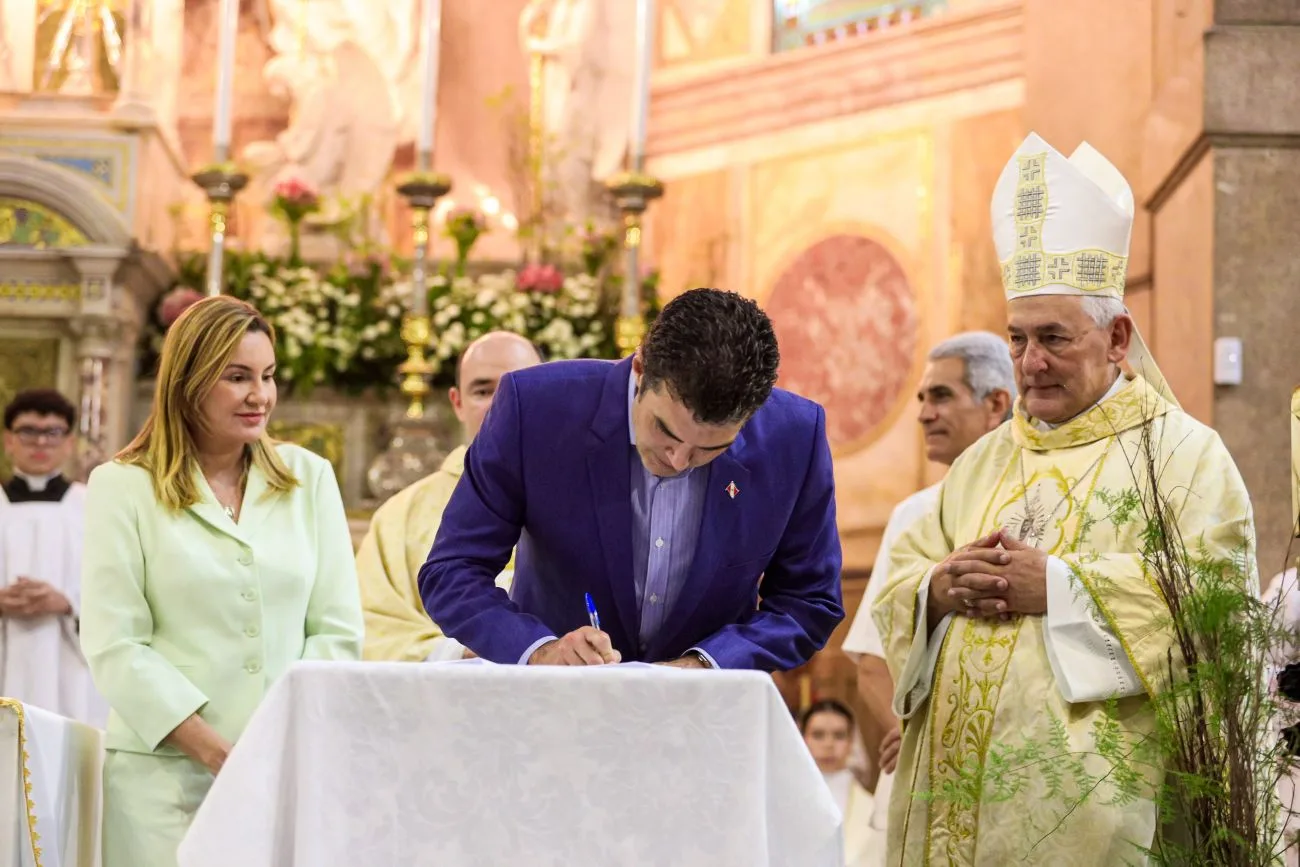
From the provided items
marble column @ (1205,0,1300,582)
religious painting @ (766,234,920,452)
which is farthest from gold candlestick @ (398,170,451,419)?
marble column @ (1205,0,1300,582)

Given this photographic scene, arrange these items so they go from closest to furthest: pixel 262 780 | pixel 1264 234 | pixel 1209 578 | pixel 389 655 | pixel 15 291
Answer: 1. pixel 262 780
2. pixel 1209 578
3. pixel 389 655
4. pixel 1264 234
5. pixel 15 291

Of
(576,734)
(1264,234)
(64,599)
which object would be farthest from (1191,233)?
(576,734)

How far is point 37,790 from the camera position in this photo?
335cm

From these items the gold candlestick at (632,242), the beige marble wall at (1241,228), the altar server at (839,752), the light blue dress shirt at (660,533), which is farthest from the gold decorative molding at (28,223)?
the light blue dress shirt at (660,533)

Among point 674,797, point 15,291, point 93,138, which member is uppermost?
point 93,138

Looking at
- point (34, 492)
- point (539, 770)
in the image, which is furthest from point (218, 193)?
point (539, 770)

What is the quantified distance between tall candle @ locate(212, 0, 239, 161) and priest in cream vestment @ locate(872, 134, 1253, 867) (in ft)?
12.3

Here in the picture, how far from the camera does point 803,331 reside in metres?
8.15

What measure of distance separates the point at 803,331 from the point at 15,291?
3293mm

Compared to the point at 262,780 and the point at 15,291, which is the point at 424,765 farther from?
the point at 15,291

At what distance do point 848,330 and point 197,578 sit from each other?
191 inches

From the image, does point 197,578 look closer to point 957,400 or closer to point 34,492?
point 957,400

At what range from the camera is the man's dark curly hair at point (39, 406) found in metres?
5.80

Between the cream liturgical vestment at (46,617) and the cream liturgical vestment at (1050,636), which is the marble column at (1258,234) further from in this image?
the cream liturgical vestment at (46,617)
